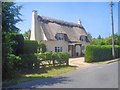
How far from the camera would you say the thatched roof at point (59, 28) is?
42750 millimetres

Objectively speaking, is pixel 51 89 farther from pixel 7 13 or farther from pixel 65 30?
pixel 65 30

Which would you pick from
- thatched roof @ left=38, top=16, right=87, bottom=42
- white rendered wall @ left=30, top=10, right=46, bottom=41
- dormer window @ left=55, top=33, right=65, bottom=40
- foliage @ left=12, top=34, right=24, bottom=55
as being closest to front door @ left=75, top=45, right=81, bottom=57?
thatched roof @ left=38, top=16, right=87, bottom=42

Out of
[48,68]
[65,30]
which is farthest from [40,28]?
[48,68]

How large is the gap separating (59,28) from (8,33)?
30.9 m

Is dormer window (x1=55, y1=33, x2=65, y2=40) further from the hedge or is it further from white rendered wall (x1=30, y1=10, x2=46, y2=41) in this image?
the hedge

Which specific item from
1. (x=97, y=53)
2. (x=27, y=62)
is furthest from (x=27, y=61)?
(x=97, y=53)

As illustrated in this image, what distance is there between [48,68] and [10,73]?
7.04 m

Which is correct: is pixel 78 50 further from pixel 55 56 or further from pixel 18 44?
pixel 18 44

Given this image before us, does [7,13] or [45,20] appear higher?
[45,20]

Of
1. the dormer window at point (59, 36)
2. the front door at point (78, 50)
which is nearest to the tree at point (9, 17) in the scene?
the dormer window at point (59, 36)

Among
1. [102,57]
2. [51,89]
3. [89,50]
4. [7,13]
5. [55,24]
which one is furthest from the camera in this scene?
[55,24]

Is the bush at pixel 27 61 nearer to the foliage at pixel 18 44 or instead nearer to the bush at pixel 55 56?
the bush at pixel 55 56

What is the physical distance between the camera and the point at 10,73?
48.4 feet

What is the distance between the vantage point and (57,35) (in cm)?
4391
